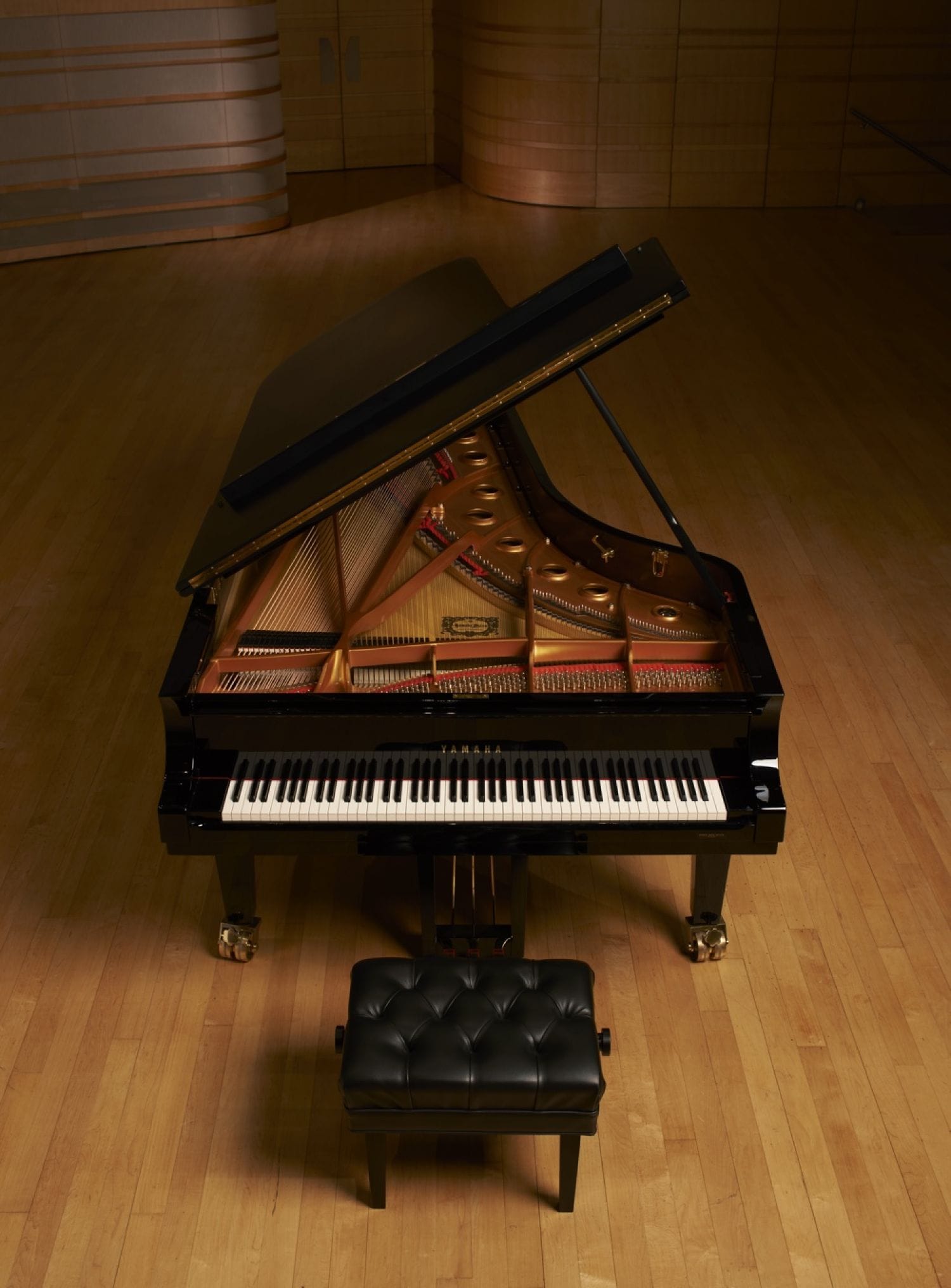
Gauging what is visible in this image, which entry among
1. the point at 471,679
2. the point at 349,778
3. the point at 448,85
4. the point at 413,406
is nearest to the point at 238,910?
the point at 349,778

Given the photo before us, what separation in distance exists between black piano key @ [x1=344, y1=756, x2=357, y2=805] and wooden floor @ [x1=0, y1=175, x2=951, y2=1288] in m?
0.70

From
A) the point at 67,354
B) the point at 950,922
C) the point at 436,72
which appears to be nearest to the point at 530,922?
the point at 950,922

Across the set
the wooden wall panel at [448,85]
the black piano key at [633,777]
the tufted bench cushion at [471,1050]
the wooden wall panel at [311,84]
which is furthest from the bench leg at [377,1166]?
the wooden wall panel at [311,84]

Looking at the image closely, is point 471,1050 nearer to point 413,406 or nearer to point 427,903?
point 427,903

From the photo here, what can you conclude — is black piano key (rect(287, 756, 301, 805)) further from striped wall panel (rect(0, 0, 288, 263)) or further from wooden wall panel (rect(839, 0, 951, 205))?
wooden wall panel (rect(839, 0, 951, 205))

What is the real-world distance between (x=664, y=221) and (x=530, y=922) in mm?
7767

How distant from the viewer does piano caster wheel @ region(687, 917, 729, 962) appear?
3.60 m

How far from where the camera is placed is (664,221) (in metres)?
10.3

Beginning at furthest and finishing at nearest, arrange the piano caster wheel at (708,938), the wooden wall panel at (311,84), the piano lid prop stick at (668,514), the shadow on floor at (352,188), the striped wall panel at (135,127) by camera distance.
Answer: the wooden wall panel at (311,84)
the shadow on floor at (352,188)
the striped wall panel at (135,127)
the piano caster wheel at (708,938)
the piano lid prop stick at (668,514)

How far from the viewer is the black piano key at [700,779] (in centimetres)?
311

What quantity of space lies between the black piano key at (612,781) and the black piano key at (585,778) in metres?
0.05

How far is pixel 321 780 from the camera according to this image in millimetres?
3170

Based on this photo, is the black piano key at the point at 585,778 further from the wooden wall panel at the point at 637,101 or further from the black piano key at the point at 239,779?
the wooden wall panel at the point at 637,101

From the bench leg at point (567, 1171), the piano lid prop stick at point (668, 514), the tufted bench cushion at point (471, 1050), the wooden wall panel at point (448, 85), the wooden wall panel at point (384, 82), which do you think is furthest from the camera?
the wooden wall panel at point (384, 82)
